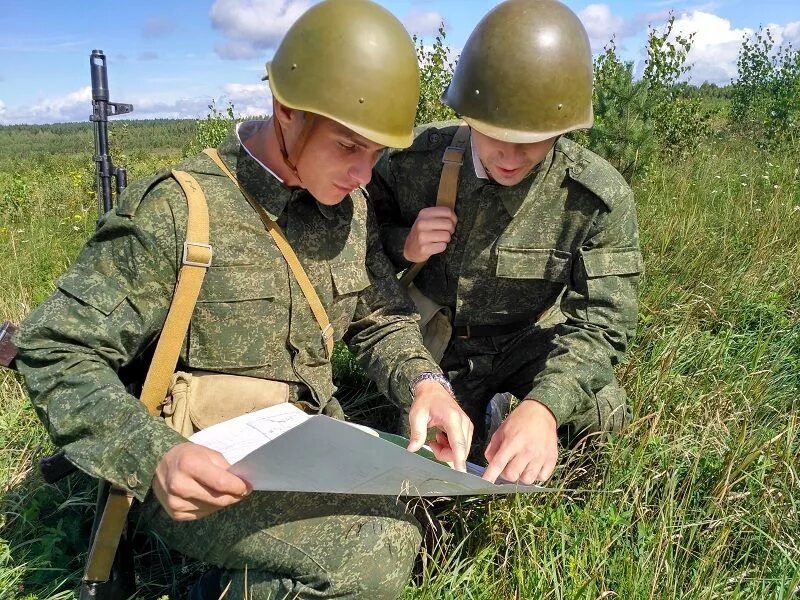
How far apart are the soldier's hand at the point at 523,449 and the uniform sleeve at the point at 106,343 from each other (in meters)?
0.89

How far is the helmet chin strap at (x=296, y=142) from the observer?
6.68ft

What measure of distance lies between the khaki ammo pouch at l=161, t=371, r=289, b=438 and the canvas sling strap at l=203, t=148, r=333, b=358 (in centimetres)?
30

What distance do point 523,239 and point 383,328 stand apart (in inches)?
30.4

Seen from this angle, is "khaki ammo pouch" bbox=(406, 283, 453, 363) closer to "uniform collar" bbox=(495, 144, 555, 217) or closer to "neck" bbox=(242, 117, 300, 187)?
"uniform collar" bbox=(495, 144, 555, 217)

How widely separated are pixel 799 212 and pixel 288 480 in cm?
462

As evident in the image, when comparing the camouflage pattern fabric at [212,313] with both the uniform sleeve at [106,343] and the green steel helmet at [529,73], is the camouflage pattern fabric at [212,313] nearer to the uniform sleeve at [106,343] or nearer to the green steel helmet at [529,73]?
the uniform sleeve at [106,343]

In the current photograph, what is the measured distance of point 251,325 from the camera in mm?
2172

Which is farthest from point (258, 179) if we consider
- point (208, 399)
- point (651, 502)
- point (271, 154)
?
point (651, 502)

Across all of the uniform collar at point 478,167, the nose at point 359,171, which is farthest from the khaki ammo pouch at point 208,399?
the uniform collar at point 478,167

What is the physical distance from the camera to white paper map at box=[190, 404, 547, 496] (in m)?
1.46

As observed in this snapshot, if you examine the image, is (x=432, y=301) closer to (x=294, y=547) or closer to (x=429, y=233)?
(x=429, y=233)

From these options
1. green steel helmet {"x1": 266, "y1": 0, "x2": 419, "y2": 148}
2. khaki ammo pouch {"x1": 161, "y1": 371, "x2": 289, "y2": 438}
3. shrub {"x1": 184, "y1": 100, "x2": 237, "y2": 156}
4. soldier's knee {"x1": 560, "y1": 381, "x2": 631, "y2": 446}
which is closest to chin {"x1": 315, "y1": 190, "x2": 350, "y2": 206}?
green steel helmet {"x1": 266, "y1": 0, "x2": 419, "y2": 148}

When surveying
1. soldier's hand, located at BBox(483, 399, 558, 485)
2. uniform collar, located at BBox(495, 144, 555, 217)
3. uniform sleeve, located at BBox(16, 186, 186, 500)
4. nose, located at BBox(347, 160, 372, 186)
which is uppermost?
nose, located at BBox(347, 160, 372, 186)

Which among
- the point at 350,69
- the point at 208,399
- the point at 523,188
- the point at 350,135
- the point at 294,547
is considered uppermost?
the point at 350,69
